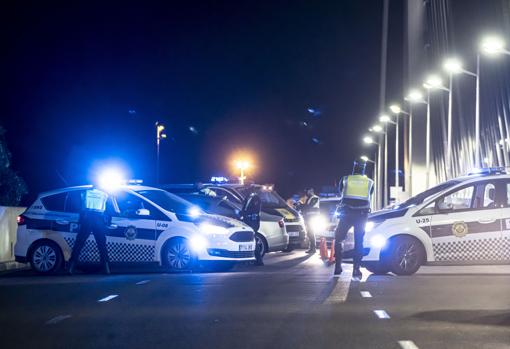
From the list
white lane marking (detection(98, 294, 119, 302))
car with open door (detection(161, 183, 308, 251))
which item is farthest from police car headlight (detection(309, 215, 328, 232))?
white lane marking (detection(98, 294, 119, 302))

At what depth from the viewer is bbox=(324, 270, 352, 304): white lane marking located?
10.7 metres

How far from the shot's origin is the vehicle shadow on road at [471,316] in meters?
8.63

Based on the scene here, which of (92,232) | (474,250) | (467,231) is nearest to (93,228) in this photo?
(92,232)

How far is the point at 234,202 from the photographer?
70.1ft

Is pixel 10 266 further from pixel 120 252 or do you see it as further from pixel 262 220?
pixel 262 220

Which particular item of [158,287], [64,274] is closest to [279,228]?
[64,274]

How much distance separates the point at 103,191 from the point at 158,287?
4376mm

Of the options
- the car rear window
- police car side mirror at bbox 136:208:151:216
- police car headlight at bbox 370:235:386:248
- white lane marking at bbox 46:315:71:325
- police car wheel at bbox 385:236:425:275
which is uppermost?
the car rear window

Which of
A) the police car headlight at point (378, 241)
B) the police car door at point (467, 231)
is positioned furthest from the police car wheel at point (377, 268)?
the police car door at point (467, 231)

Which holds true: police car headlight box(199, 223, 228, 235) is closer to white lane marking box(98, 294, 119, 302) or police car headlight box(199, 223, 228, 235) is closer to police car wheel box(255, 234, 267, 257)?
police car wheel box(255, 234, 267, 257)

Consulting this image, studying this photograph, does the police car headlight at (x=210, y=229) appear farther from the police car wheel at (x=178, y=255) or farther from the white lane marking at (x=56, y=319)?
the white lane marking at (x=56, y=319)

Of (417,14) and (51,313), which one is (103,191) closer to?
(51,313)

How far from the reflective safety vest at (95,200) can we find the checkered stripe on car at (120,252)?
677mm

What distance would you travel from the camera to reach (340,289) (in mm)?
11930
